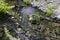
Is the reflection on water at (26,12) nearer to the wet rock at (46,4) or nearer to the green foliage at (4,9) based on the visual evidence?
the wet rock at (46,4)

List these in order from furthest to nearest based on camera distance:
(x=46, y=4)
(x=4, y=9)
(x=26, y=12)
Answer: (x=46, y=4) < (x=26, y=12) < (x=4, y=9)

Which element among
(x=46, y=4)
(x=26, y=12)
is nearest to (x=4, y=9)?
(x=26, y=12)

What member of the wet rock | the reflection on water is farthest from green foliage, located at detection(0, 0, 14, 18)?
the wet rock

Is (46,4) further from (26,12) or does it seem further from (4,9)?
(4,9)

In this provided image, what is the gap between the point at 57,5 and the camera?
5102mm

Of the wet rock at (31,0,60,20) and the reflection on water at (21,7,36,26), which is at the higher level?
the wet rock at (31,0,60,20)

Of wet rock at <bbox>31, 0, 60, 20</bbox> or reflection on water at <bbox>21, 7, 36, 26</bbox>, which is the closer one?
reflection on water at <bbox>21, 7, 36, 26</bbox>

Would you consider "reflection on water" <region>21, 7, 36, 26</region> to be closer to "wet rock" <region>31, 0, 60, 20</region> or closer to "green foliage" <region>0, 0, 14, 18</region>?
"wet rock" <region>31, 0, 60, 20</region>

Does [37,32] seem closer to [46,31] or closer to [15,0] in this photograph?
[46,31]

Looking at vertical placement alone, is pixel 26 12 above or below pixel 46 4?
below

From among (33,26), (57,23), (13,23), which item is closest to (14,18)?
(13,23)

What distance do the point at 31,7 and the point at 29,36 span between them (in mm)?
1559

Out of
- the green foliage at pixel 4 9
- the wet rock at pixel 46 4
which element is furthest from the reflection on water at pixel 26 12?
the green foliage at pixel 4 9

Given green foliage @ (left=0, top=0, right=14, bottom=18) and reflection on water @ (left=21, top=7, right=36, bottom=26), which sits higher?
green foliage @ (left=0, top=0, right=14, bottom=18)
